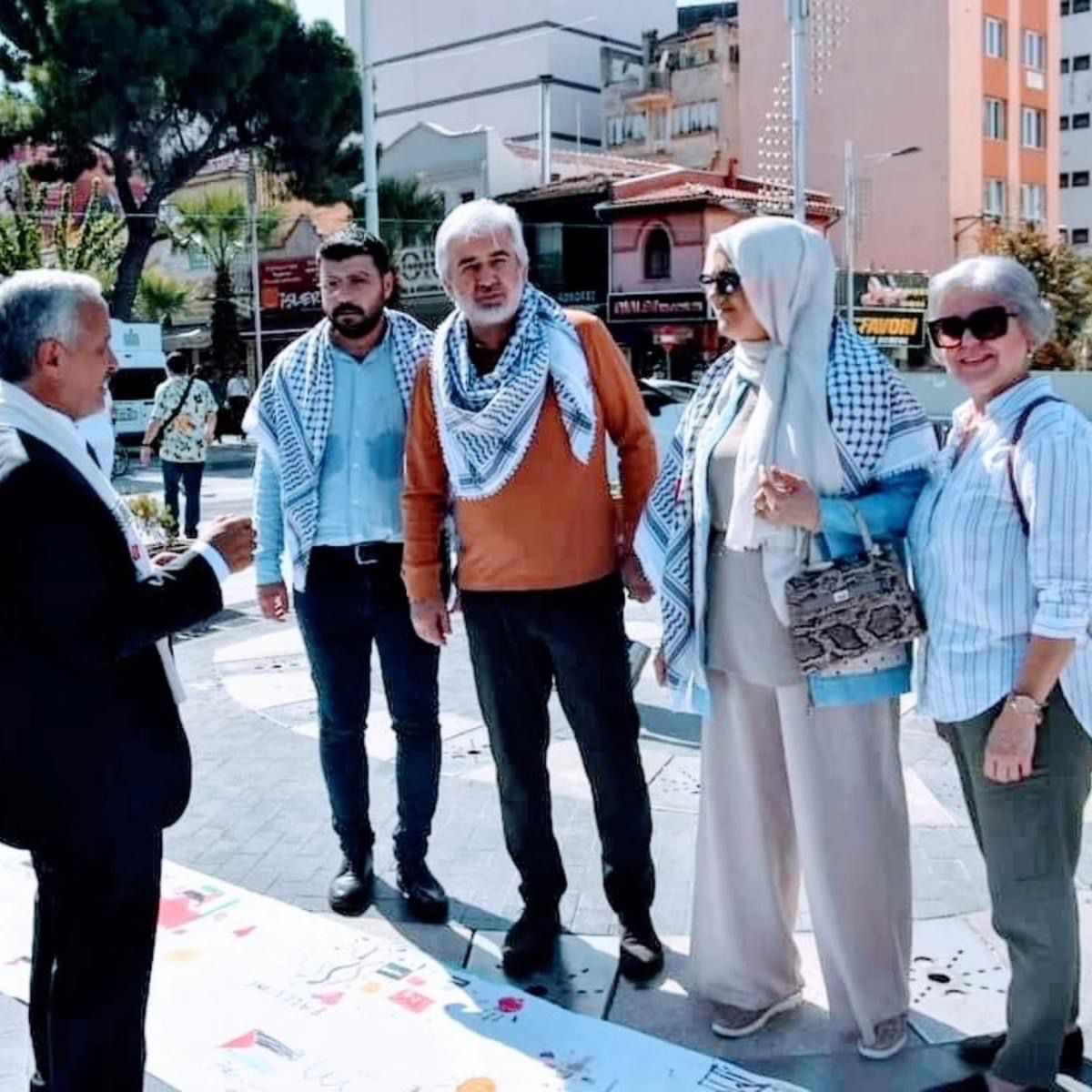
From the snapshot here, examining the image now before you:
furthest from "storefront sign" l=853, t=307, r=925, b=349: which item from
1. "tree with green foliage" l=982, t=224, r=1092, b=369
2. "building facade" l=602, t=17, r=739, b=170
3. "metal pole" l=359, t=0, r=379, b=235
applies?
"metal pole" l=359, t=0, r=379, b=235

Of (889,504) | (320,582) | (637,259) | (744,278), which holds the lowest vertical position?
(320,582)

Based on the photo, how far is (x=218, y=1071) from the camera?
9.77ft

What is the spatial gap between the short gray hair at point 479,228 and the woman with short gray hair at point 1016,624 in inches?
43.1

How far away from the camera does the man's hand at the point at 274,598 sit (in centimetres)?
384

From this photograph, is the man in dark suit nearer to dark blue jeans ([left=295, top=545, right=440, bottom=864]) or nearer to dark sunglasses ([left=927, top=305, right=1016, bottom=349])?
dark blue jeans ([left=295, top=545, right=440, bottom=864])

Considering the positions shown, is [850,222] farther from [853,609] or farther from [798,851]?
[853,609]

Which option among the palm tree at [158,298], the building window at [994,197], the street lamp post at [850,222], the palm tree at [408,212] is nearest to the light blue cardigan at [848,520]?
the street lamp post at [850,222]

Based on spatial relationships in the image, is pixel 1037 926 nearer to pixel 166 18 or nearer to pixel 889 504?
pixel 889 504

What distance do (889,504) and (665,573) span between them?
21.8 inches

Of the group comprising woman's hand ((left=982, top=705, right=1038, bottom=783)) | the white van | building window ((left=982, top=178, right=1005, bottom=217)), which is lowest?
woman's hand ((left=982, top=705, right=1038, bottom=783))

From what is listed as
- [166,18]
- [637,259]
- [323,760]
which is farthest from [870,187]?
[323,760]

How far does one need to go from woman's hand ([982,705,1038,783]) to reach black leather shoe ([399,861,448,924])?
1.81m

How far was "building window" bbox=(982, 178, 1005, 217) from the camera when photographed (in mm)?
40125

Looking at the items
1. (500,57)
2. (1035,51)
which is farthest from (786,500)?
(500,57)
